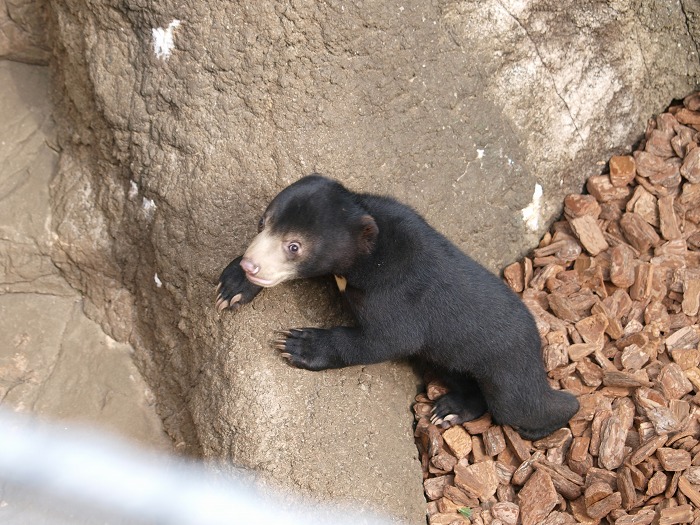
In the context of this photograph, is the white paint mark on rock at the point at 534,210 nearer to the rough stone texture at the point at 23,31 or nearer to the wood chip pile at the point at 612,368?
the wood chip pile at the point at 612,368

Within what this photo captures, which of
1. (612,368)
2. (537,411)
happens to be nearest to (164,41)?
(537,411)

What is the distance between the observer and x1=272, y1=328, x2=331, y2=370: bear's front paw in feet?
13.2

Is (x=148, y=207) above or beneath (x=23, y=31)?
beneath

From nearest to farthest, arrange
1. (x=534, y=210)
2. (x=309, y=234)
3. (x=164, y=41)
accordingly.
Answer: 1. (x=309, y=234)
2. (x=164, y=41)
3. (x=534, y=210)

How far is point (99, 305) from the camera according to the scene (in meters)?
4.96

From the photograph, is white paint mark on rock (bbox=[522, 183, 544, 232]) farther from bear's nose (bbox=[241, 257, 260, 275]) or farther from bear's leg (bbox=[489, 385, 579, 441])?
bear's nose (bbox=[241, 257, 260, 275])

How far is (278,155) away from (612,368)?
2.23 meters

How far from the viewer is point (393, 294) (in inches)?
161

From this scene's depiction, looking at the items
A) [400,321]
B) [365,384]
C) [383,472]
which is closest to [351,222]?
[400,321]

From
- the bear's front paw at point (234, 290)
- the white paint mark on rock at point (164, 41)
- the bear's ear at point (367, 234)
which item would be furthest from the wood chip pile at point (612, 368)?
the white paint mark on rock at point (164, 41)

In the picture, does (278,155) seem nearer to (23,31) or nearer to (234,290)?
(234,290)

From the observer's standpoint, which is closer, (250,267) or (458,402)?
(250,267)

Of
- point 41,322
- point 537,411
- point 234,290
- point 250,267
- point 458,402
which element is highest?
point 250,267

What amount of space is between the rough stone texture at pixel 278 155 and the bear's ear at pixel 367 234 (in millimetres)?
445
